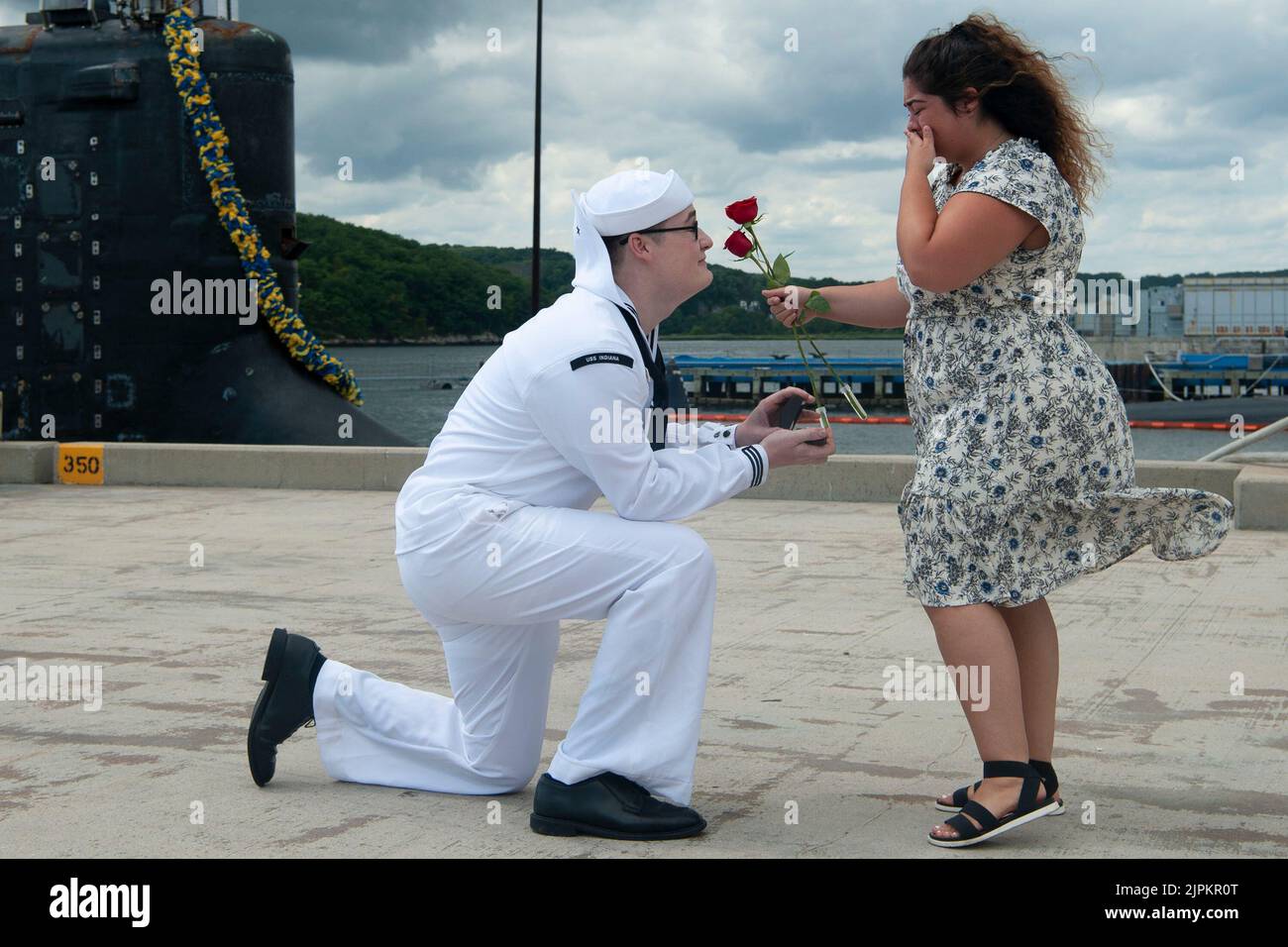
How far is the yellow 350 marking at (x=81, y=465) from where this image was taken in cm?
1290

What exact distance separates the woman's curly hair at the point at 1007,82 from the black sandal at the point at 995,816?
1350 millimetres

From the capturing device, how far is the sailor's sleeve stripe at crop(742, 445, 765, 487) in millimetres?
3801

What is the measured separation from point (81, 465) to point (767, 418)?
33.4ft

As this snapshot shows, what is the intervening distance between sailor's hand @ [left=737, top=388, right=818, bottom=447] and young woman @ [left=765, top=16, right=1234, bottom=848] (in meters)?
0.35

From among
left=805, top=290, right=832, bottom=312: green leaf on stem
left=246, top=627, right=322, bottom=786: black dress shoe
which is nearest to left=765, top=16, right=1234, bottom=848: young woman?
left=805, top=290, right=832, bottom=312: green leaf on stem

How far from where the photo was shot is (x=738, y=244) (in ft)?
13.4

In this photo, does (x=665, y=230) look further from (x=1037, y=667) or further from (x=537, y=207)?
(x=537, y=207)

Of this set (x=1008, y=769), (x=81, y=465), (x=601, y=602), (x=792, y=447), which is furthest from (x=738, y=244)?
(x=81, y=465)

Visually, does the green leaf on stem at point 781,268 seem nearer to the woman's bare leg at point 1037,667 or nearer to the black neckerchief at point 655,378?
the black neckerchief at point 655,378

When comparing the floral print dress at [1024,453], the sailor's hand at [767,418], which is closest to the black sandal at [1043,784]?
the floral print dress at [1024,453]

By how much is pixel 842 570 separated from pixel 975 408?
4607 mm

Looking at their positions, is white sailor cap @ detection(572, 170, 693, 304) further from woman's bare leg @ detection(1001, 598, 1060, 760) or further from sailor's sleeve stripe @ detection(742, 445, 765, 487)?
woman's bare leg @ detection(1001, 598, 1060, 760)
